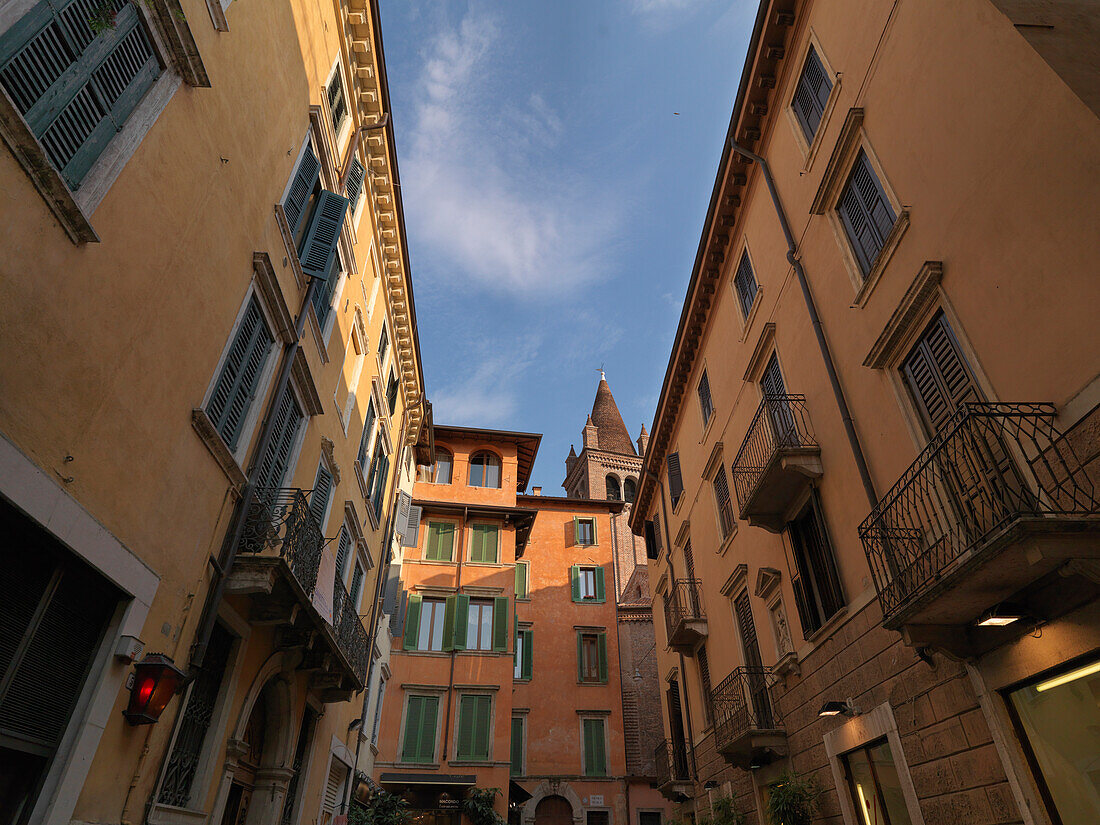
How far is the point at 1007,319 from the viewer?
6.23m

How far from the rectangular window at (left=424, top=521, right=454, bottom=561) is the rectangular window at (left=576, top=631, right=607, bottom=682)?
6983 mm

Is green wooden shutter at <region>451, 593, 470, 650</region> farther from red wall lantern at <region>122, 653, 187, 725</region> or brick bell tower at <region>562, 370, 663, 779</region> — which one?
red wall lantern at <region>122, 653, 187, 725</region>

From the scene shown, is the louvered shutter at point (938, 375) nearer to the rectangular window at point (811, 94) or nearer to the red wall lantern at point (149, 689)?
the rectangular window at point (811, 94)

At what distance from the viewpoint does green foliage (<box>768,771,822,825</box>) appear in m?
9.72

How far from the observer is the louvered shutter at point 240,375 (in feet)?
26.4

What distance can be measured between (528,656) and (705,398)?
15935mm

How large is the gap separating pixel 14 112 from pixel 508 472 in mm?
24765

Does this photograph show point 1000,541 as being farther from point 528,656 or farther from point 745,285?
point 528,656

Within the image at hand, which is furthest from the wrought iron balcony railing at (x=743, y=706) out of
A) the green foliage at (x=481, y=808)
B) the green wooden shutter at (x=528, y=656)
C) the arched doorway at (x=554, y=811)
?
the green wooden shutter at (x=528, y=656)

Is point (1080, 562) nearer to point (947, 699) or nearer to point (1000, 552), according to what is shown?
point (1000, 552)

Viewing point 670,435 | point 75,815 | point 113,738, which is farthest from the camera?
point 670,435

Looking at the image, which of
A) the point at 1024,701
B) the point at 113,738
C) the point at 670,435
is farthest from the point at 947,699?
the point at 670,435

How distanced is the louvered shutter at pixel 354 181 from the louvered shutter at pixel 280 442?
4234mm

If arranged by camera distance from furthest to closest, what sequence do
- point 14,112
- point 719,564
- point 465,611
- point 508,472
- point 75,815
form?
point 508,472 < point 465,611 < point 719,564 < point 75,815 < point 14,112
